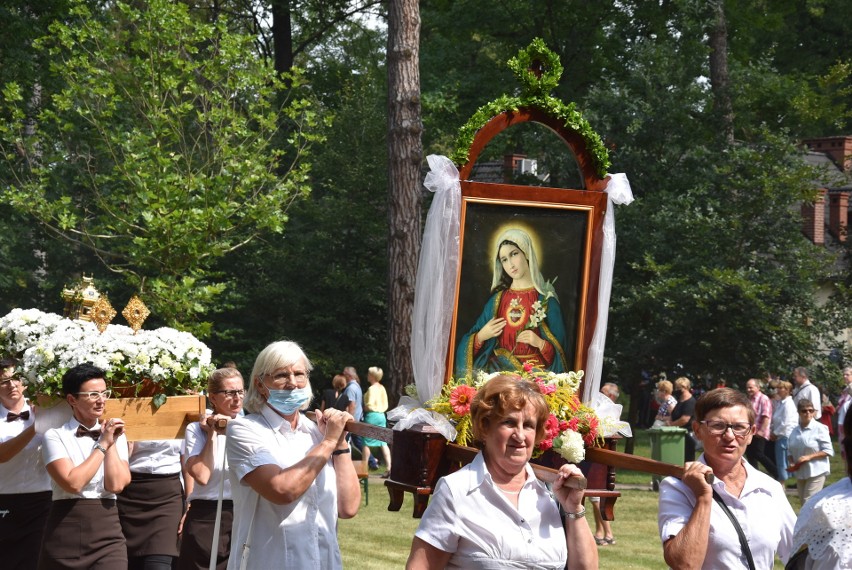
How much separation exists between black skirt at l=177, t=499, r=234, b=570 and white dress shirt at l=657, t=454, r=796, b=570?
384cm

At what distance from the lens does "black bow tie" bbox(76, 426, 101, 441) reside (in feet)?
25.2

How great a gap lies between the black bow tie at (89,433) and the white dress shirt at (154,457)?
51.9 inches

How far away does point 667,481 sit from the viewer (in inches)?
208

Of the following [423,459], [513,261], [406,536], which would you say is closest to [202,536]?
[423,459]

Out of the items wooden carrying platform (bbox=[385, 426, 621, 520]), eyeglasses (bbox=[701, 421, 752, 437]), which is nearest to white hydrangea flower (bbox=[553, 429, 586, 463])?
wooden carrying platform (bbox=[385, 426, 621, 520])

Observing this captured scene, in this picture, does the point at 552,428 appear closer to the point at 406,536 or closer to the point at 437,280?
the point at 437,280

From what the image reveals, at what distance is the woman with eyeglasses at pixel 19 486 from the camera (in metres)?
8.62

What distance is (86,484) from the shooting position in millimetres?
7586

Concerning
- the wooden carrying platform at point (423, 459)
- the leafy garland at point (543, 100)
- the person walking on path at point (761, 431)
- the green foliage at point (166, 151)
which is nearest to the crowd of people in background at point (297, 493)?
the wooden carrying platform at point (423, 459)

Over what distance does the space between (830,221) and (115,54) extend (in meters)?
34.5

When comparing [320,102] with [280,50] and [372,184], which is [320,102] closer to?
[280,50]

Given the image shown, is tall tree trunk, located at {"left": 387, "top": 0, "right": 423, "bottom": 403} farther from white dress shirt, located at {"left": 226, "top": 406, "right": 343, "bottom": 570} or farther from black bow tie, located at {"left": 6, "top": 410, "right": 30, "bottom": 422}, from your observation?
white dress shirt, located at {"left": 226, "top": 406, "right": 343, "bottom": 570}

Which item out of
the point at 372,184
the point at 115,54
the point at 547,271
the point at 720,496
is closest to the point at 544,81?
the point at 547,271

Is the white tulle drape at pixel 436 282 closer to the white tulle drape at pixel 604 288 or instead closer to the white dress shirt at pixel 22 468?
the white tulle drape at pixel 604 288
